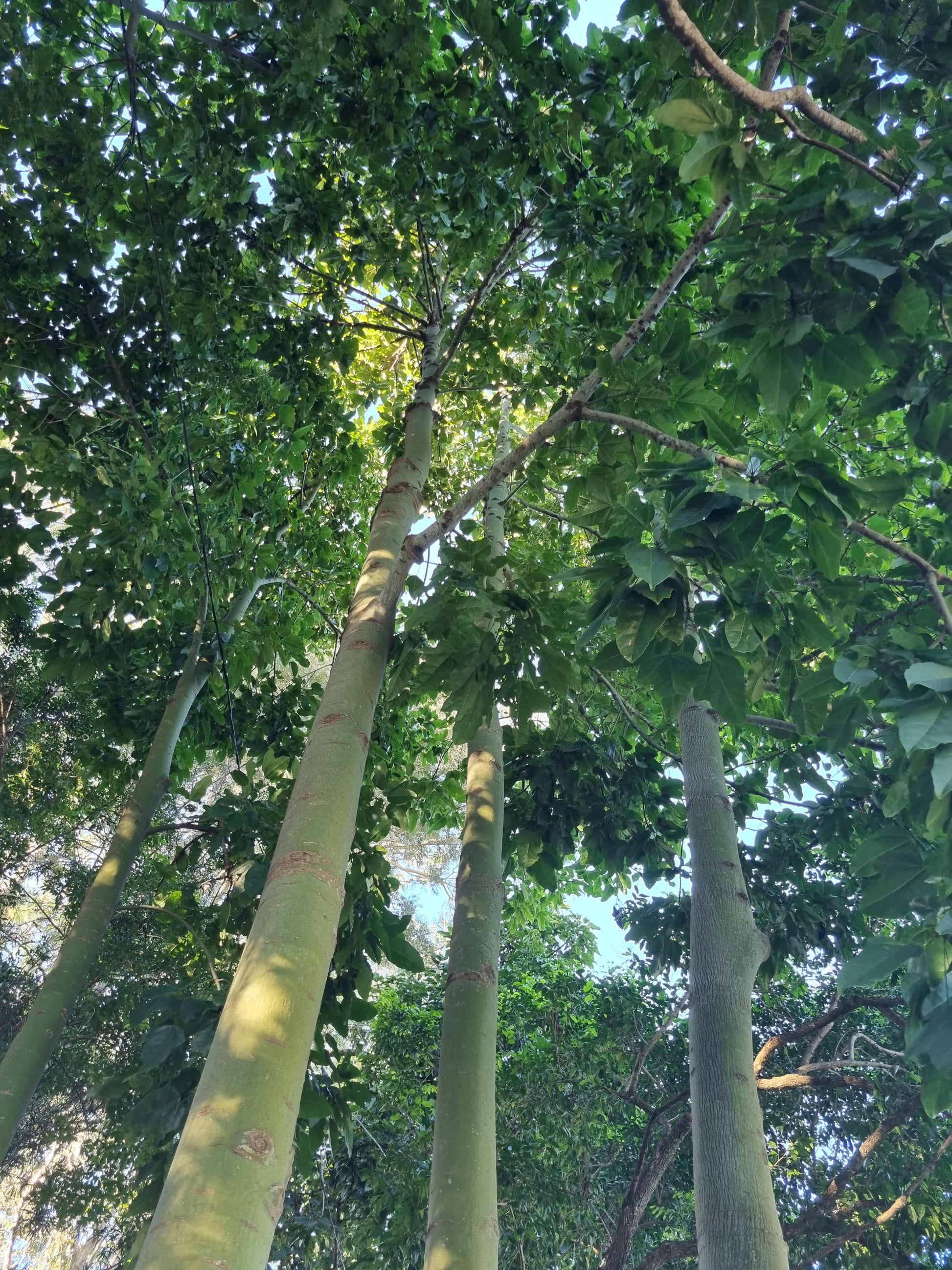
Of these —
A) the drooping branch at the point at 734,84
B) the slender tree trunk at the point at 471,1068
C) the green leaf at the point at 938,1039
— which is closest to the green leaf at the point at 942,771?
the green leaf at the point at 938,1039

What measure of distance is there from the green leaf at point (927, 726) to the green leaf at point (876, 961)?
2.60ft

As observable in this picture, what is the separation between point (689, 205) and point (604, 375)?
1.95m

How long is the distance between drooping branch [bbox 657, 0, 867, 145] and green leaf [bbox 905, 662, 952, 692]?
1343mm

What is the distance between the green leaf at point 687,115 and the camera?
2.06 m

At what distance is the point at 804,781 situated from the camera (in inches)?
195

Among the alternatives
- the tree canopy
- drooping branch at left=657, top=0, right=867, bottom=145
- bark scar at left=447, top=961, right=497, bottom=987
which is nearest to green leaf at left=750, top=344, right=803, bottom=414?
the tree canopy

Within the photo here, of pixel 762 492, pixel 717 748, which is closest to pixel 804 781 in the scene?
pixel 717 748

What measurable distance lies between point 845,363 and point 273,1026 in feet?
7.88

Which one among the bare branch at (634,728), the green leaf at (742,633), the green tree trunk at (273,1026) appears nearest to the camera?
the green tree trunk at (273,1026)

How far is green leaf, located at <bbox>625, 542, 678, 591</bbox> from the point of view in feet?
6.56

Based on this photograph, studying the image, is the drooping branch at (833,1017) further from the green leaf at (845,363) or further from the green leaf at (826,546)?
the green leaf at (845,363)

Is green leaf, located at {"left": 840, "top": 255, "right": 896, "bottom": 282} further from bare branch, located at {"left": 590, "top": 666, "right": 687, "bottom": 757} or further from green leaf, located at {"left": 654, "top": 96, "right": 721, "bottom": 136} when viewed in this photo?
bare branch, located at {"left": 590, "top": 666, "right": 687, "bottom": 757}

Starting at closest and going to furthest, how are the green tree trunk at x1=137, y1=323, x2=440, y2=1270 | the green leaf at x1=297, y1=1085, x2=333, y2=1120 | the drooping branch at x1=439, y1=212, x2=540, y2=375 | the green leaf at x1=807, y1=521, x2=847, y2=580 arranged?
the green tree trunk at x1=137, y1=323, x2=440, y2=1270, the green leaf at x1=807, y1=521, x2=847, y2=580, the green leaf at x1=297, y1=1085, x2=333, y2=1120, the drooping branch at x1=439, y1=212, x2=540, y2=375

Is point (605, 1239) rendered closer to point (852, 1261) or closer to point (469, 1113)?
point (852, 1261)
